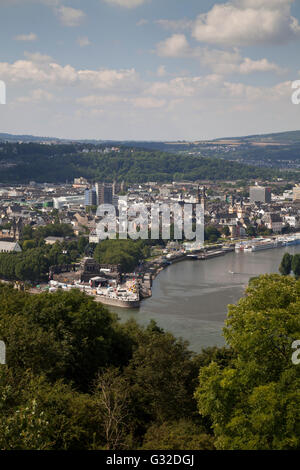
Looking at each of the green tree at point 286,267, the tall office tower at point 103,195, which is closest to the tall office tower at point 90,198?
the tall office tower at point 103,195

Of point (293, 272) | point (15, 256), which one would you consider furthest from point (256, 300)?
point (15, 256)

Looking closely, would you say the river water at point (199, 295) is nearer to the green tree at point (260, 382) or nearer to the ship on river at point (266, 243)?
the ship on river at point (266, 243)

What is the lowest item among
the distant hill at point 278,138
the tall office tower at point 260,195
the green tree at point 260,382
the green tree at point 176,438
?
the green tree at point 176,438

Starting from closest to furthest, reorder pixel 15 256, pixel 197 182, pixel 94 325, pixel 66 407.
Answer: pixel 66 407, pixel 94 325, pixel 15 256, pixel 197 182

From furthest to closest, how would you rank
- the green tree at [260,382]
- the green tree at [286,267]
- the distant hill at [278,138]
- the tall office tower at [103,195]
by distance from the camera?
the distant hill at [278,138], the tall office tower at [103,195], the green tree at [286,267], the green tree at [260,382]

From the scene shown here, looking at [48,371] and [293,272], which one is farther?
[293,272]

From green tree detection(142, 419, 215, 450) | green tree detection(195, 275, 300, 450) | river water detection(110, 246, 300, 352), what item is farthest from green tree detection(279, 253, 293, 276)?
green tree detection(142, 419, 215, 450)

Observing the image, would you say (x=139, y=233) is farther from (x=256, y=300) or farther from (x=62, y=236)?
(x=256, y=300)

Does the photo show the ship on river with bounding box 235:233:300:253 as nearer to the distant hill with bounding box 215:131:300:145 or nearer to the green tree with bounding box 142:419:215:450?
the green tree with bounding box 142:419:215:450
